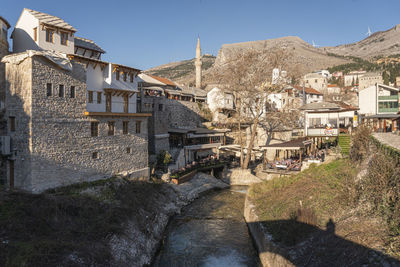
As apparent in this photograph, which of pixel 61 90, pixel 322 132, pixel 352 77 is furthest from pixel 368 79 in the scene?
pixel 61 90

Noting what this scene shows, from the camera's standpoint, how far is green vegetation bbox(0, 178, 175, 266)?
407 inches

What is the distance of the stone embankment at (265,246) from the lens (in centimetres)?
1190

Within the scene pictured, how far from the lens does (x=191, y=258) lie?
14.9 m

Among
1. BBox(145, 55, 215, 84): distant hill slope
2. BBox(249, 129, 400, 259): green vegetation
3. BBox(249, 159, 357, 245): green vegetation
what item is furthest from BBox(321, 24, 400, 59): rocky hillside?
BBox(249, 129, 400, 259): green vegetation

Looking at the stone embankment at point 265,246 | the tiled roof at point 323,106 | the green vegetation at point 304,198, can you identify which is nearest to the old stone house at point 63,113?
the stone embankment at point 265,246

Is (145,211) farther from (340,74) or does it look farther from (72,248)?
(340,74)

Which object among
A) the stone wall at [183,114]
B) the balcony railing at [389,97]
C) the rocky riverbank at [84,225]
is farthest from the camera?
the stone wall at [183,114]

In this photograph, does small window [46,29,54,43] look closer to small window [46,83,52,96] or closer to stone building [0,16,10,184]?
→ stone building [0,16,10,184]

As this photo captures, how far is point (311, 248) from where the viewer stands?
1097cm

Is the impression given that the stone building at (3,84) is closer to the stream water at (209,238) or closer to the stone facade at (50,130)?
the stone facade at (50,130)

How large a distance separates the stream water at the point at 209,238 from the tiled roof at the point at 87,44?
1790 cm

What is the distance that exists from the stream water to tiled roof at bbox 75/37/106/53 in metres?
17.9

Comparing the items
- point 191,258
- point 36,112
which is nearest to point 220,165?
point 191,258

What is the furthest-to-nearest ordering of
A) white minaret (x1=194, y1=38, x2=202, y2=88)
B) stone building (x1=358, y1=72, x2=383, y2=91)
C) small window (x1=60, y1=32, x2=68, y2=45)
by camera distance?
stone building (x1=358, y1=72, x2=383, y2=91) → white minaret (x1=194, y1=38, x2=202, y2=88) → small window (x1=60, y1=32, x2=68, y2=45)
